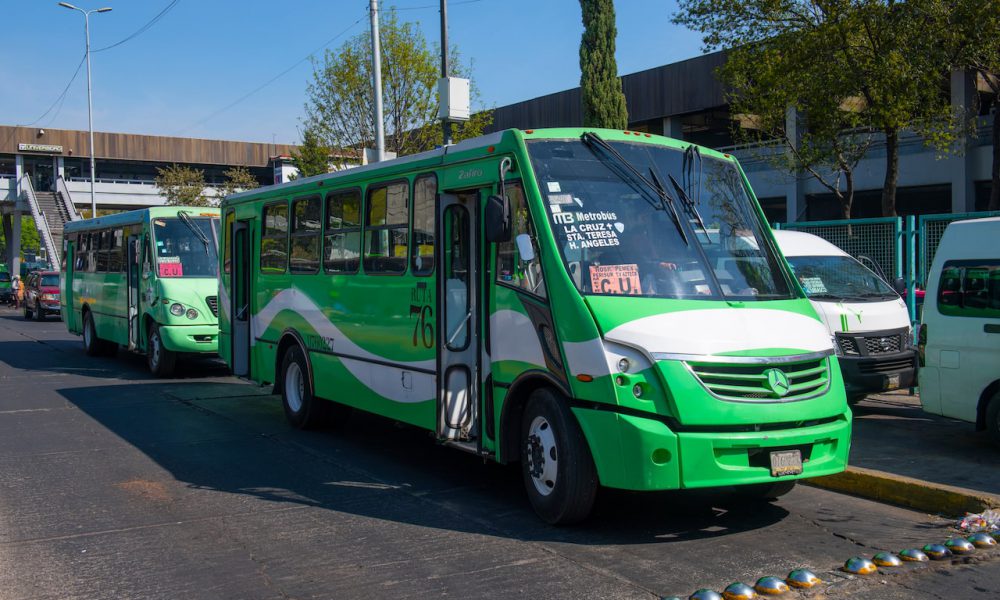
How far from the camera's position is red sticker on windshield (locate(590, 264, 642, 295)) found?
6391mm

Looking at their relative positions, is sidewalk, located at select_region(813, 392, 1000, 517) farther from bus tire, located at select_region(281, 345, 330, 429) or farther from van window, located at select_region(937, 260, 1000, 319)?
bus tire, located at select_region(281, 345, 330, 429)

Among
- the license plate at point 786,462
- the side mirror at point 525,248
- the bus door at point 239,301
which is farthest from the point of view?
the bus door at point 239,301

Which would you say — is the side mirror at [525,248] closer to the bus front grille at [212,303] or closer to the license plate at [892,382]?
the license plate at [892,382]

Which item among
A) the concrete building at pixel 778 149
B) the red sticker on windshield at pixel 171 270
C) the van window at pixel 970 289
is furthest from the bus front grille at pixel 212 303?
the concrete building at pixel 778 149

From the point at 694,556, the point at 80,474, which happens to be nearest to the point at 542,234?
the point at 694,556

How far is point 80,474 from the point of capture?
8398 millimetres

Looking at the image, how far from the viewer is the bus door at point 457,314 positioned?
7.57 m

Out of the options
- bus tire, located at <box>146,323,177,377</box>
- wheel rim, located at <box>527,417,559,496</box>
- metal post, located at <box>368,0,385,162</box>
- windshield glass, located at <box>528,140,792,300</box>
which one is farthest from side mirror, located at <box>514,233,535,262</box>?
metal post, located at <box>368,0,385,162</box>

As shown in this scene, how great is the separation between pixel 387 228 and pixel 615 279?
10.00 ft

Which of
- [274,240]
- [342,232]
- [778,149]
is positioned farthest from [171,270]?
[778,149]

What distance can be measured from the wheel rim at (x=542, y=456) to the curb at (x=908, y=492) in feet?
8.61

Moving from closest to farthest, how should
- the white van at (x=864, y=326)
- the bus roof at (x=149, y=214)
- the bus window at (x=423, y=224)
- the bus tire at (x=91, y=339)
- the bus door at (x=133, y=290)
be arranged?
1. the bus window at (x=423, y=224)
2. the white van at (x=864, y=326)
3. the bus roof at (x=149, y=214)
4. the bus door at (x=133, y=290)
5. the bus tire at (x=91, y=339)

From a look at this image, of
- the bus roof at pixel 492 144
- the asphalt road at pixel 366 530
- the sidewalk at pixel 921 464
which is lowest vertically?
the asphalt road at pixel 366 530

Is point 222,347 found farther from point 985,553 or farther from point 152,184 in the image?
point 152,184
